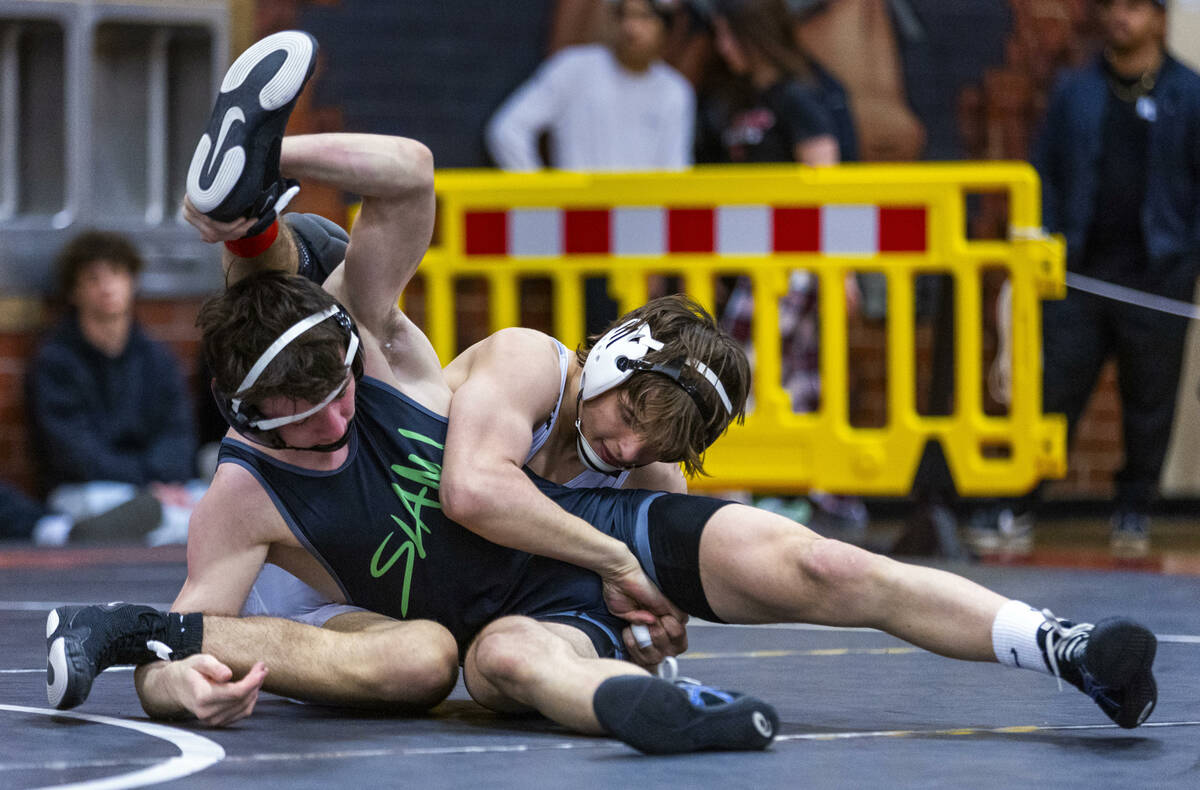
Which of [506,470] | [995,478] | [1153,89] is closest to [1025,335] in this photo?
[995,478]

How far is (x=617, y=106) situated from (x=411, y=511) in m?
4.22

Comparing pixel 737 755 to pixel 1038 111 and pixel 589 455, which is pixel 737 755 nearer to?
pixel 589 455

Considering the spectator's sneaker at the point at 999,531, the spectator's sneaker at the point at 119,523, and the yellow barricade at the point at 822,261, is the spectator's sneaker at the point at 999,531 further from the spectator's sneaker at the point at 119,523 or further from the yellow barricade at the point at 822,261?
the spectator's sneaker at the point at 119,523

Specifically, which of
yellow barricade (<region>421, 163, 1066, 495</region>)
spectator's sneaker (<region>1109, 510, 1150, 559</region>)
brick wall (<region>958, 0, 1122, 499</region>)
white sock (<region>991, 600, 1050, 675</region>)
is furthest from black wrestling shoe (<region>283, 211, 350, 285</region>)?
brick wall (<region>958, 0, 1122, 499</region>)

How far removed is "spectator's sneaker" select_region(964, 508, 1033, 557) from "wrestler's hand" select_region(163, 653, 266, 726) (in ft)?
13.4

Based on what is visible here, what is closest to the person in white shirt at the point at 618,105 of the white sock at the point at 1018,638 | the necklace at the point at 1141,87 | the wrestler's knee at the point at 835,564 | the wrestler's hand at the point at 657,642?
the necklace at the point at 1141,87

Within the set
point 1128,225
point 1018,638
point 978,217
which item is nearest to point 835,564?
point 1018,638

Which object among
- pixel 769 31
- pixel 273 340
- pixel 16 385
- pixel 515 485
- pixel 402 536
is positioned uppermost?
pixel 769 31

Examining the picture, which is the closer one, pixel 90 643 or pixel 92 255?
pixel 90 643

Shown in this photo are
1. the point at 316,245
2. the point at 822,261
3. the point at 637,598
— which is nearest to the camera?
the point at 637,598

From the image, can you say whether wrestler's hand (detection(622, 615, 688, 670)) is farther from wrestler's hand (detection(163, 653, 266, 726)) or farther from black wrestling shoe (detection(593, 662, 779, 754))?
wrestler's hand (detection(163, 653, 266, 726))

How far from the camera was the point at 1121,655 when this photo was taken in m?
2.84

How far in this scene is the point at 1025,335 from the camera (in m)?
6.04

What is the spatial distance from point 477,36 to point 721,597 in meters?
4.86
